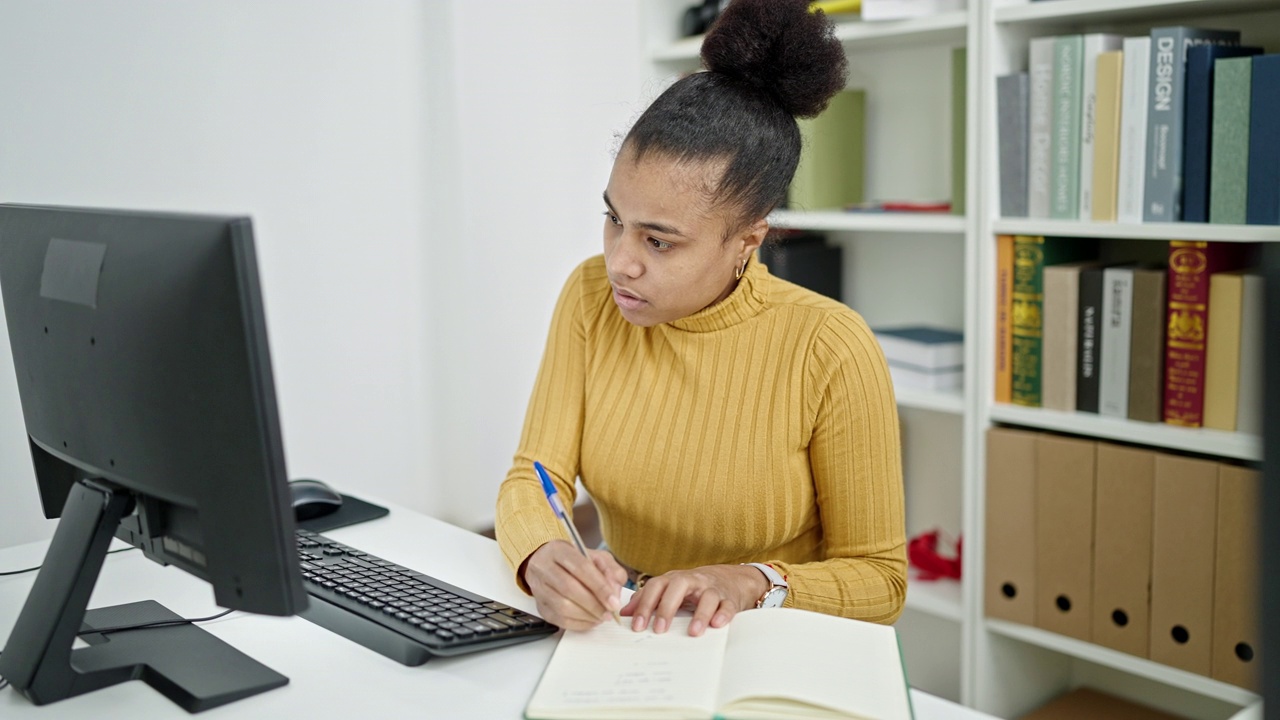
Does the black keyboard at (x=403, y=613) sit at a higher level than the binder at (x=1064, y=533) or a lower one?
higher

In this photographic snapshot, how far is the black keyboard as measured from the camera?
42.4 inches

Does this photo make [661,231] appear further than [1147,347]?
No

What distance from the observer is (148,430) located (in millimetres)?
968

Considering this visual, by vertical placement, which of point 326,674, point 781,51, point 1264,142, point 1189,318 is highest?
point 781,51

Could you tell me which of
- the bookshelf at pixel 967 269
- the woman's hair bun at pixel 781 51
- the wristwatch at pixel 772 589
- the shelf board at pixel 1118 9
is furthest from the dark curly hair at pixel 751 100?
the shelf board at pixel 1118 9

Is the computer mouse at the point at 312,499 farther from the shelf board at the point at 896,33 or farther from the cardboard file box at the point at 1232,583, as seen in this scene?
the cardboard file box at the point at 1232,583

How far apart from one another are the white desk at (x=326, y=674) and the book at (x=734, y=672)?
0.18 feet

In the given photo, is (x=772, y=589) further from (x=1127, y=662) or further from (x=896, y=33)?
(x=896, y=33)

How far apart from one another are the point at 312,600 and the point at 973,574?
1405mm

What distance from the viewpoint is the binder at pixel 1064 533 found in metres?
2.02

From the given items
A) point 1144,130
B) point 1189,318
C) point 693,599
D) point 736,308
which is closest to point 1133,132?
point 1144,130

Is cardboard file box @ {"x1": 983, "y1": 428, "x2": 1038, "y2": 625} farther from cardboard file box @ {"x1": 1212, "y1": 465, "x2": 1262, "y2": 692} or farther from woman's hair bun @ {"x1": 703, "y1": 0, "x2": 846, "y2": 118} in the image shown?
woman's hair bun @ {"x1": 703, "y1": 0, "x2": 846, "y2": 118}

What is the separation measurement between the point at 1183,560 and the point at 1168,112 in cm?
74

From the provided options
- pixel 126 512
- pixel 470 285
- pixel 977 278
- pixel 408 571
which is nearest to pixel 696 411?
pixel 408 571
